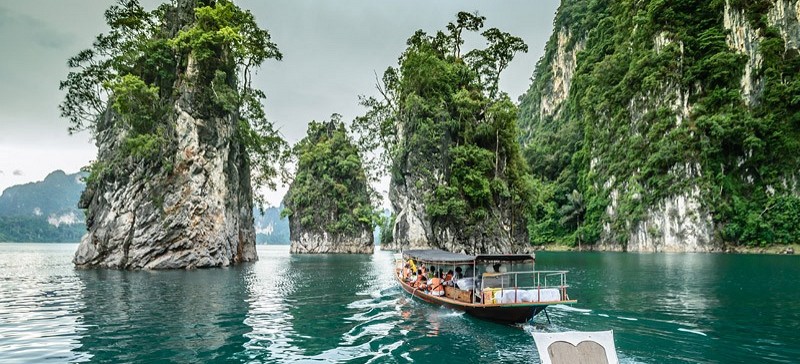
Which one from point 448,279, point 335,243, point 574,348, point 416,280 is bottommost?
point 335,243

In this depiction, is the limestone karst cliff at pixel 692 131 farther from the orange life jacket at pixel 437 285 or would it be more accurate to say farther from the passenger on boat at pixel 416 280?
the orange life jacket at pixel 437 285

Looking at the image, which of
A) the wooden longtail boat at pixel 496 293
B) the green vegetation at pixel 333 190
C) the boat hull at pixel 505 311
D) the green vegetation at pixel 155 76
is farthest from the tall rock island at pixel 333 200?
the boat hull at pixel 505 311

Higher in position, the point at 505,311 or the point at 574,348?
the point at 574,348

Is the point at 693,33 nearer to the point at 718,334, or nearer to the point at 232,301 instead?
the point at 718,334

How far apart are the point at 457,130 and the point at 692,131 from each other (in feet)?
103

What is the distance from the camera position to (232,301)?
19391mm

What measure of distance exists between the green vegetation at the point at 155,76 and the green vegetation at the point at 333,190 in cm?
3314

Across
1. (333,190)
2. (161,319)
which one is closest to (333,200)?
(333,190)

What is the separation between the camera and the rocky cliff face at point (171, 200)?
33781mm

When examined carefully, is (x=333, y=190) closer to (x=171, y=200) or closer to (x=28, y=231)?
(x=171, y=200)

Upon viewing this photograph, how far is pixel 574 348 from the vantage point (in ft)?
22.3

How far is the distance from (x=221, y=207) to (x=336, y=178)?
128 feet

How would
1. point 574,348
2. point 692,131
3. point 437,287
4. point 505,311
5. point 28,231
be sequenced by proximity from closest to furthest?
1. point 574,348
2. point 505,311
3. point 437,287
4. point 692,131
5. point 28,231

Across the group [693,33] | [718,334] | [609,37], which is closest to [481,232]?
[718,334]
